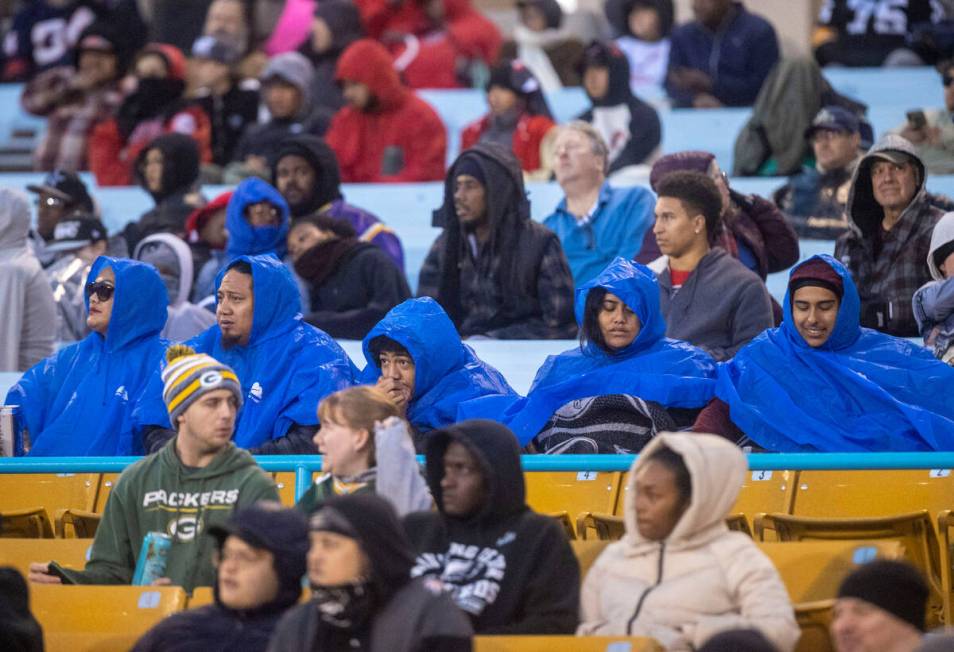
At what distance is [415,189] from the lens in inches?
463

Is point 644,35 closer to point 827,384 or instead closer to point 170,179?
point 170,179

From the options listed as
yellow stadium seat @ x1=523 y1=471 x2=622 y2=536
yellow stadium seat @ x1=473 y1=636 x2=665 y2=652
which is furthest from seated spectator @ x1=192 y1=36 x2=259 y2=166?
yellow stadium seat @ x1=473 y1=636 x2=665 y2=652

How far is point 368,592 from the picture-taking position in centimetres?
486

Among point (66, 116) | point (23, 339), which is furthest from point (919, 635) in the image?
point (66, 116)

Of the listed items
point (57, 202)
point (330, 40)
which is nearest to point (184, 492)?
point (57, 202)

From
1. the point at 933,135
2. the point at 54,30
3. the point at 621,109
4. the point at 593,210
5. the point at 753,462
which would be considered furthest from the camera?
the point at 54,30

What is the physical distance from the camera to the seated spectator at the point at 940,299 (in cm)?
738

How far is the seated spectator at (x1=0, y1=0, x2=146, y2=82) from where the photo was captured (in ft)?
48.6

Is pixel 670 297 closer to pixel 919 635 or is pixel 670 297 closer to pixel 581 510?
pixel 581 510

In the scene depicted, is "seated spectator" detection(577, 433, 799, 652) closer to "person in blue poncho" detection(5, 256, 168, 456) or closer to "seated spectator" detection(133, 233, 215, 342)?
"person in blue poncho" detection(5, 256, 168, 456)

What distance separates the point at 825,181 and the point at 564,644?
545cm

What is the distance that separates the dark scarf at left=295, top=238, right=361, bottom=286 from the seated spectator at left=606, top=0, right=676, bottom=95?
4833mm

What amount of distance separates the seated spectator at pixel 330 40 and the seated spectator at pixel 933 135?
4.12 metres

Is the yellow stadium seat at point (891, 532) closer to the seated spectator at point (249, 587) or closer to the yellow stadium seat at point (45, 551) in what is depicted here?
the seated spectator at point (249, 587)
